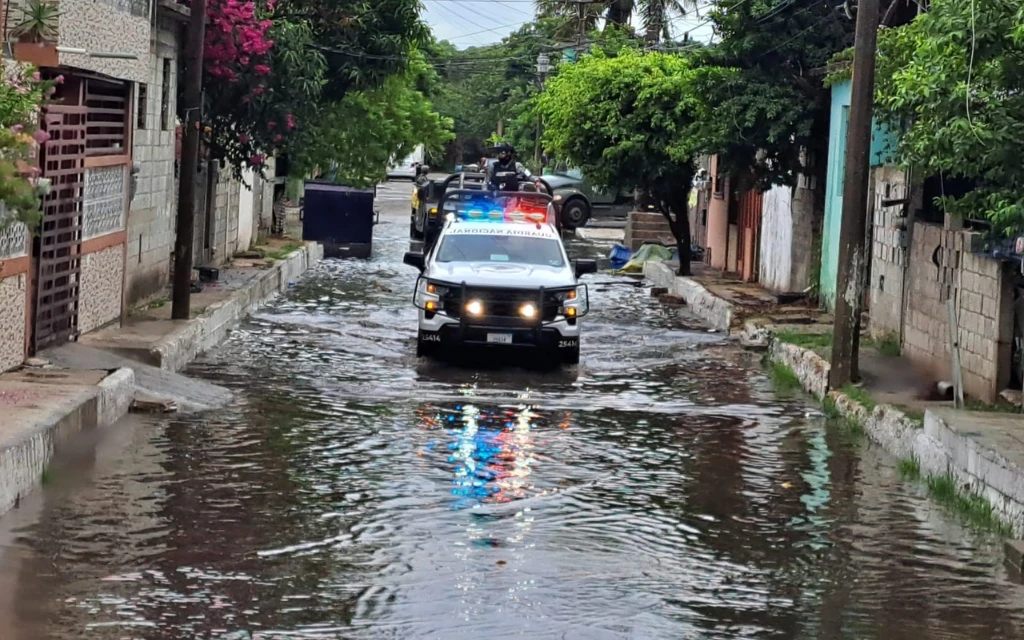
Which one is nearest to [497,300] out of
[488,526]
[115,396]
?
[115,396]

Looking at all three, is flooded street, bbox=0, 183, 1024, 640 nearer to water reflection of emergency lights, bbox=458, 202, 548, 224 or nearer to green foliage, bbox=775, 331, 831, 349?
green foliage, bbox=775, 331, 831, 349

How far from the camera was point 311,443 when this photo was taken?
42.5 feet

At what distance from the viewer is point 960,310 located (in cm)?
1523

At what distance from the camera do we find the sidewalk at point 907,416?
10.7m

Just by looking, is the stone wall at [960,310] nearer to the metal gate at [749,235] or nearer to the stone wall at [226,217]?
the metal gate at [749,235]

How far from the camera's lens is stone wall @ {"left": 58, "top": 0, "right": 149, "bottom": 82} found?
48.3 feet

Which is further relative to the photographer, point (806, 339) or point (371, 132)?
point (371, 132)

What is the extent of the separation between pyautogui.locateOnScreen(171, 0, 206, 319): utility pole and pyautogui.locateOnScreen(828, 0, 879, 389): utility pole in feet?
26.3

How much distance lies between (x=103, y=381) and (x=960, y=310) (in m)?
8.54

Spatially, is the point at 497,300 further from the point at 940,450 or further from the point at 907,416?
the point at 940,450

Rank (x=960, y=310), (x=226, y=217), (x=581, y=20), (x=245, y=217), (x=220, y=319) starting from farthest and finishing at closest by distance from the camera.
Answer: (x=581, y=20)
(x=245, y=217)
(x=226, y=217)
(x=220, y=319)
(x=960, y=310)

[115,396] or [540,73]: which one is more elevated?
[540,73]

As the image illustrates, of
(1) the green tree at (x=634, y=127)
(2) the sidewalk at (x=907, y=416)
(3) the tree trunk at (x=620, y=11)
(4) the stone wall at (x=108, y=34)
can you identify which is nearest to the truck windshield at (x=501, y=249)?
(2) the sidewalk at (x=907, y=416)

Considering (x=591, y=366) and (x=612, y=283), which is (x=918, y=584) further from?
(x=612, y=283)
